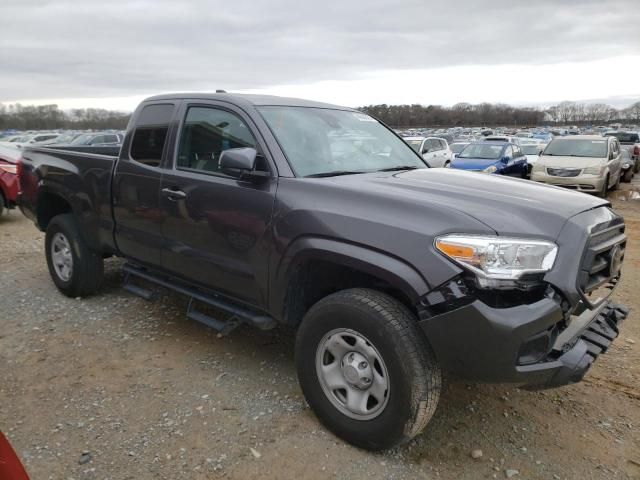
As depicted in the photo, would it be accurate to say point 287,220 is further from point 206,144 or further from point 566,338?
point 566,338

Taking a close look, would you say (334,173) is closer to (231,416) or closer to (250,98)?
(250,98)

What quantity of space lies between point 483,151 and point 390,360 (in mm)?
14676

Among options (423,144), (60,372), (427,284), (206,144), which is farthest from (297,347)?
(423,144)

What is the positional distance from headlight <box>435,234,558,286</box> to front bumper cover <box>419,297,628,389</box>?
15 cm

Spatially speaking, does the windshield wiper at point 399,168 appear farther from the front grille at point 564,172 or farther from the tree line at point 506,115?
the tree line at point 506,115

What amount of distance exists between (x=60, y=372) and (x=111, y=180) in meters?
1.60

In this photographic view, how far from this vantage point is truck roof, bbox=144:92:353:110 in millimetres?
3652

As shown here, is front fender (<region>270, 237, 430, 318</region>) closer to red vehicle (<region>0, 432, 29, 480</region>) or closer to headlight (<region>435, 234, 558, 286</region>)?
headlight (<region>435, 234, 558, 286</region>)

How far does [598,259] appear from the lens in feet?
9.22

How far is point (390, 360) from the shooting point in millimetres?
2605

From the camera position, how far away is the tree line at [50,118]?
73.1 m

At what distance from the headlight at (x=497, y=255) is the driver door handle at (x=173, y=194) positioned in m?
1.99

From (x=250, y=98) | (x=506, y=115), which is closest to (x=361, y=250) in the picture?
(x=250, y=98)

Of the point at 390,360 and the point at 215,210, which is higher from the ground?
the point at 215,210
